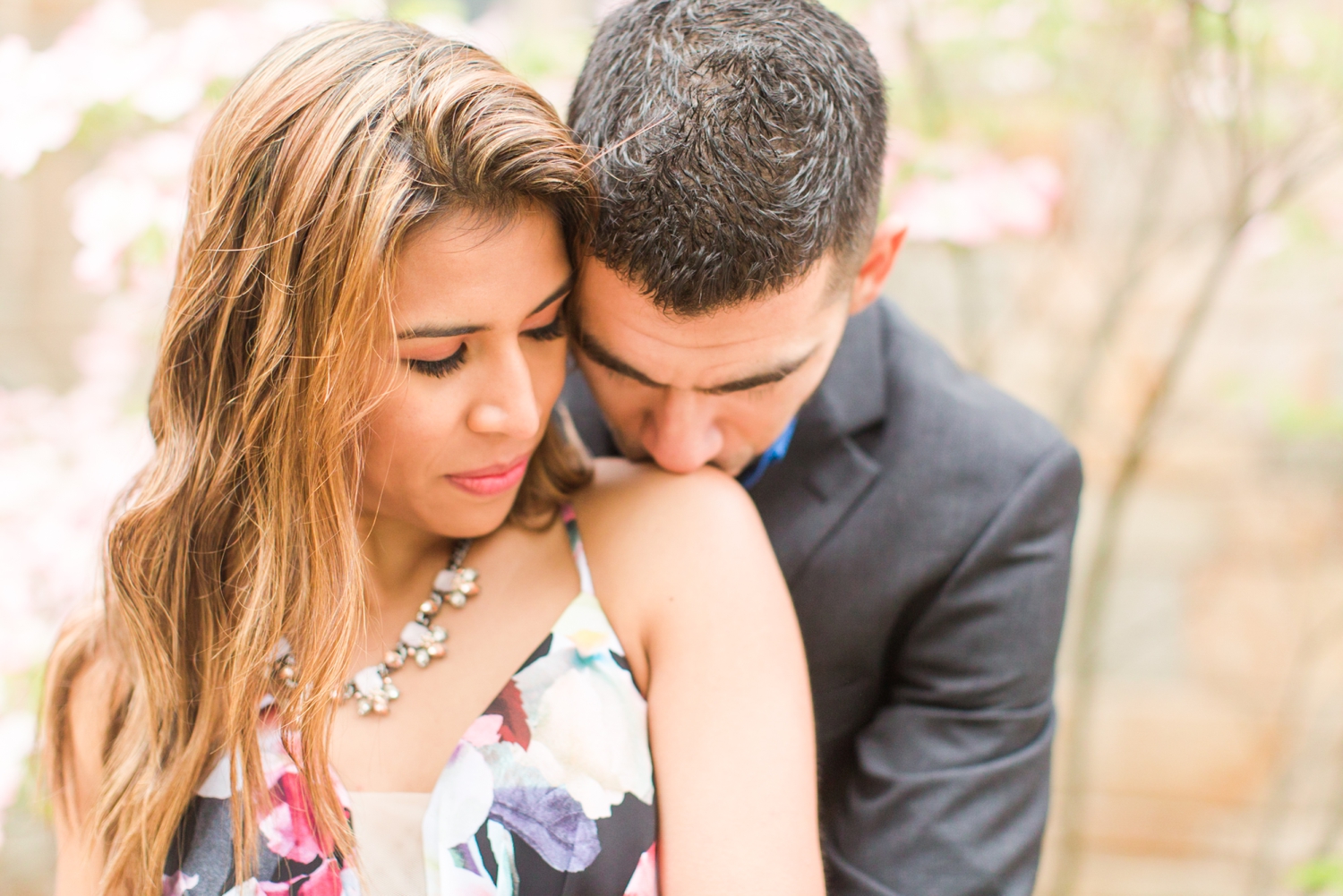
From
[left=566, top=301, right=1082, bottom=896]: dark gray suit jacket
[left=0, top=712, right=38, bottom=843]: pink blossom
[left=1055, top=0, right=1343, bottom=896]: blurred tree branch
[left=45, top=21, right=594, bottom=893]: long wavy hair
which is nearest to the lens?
[left=45, top=21, right=594, bottom=893]: long wavy hair

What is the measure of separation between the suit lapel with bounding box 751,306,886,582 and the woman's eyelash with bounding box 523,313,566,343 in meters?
0.54

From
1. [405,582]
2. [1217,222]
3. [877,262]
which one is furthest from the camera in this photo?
[1217,222]

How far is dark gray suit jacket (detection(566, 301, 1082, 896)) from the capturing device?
1.63 metres

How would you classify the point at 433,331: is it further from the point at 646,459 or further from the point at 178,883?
the point at 178,883

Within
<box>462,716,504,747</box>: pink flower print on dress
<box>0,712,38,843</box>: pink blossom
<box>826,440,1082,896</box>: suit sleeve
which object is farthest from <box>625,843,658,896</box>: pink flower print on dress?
<box>0,712,38,843</box>: pink blossom

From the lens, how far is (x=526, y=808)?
4.14 feet

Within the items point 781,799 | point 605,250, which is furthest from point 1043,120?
point 781,799

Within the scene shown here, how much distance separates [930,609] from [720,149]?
2.77 ft

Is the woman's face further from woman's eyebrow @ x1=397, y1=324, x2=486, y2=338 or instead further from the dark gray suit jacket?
the dark gray suit jacket

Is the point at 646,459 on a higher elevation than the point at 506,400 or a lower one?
lower

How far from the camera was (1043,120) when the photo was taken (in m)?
3.30

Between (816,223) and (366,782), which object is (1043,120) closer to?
(816,223)

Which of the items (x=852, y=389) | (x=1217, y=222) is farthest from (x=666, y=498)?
(x=1217, y=222)

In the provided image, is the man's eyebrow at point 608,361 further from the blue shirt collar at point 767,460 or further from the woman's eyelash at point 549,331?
the blue shirt collar at point 767,460
